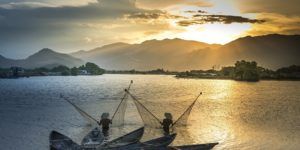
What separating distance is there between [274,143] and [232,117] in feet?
69.3

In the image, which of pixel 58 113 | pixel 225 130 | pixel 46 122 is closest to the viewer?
pixel 225 130

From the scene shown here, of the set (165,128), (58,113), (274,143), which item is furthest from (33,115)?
(274,143)

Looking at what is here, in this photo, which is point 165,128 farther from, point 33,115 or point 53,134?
point 33,115

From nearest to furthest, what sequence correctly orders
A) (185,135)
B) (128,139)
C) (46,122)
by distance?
(128,139) < (185,135) < (46,122)

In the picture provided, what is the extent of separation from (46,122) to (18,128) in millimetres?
5454

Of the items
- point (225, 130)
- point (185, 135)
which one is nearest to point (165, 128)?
point (185, 135)

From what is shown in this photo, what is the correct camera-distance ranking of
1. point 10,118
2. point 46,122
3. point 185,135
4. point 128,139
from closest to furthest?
Result: point 128,139
point 185,135
point 46,122
point 10,118

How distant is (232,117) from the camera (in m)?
60.7

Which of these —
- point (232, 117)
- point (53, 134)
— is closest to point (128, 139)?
point (53, 134)

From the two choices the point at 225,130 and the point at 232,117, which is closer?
the point at 225,130

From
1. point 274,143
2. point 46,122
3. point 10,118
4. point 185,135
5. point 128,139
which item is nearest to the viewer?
point 128,139

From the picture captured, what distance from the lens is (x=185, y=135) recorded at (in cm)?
4306

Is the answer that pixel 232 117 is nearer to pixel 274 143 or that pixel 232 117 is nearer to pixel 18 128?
pixel 274 143

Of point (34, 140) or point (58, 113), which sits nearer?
point (34, 140)
